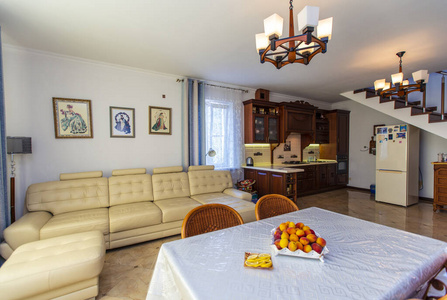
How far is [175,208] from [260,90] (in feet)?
11.8

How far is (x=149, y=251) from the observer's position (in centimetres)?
261

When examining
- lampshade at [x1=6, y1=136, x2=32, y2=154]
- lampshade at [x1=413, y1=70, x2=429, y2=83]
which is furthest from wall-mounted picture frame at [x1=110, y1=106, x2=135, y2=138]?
lampshade at [x1=413, y1=70, x2=429, y2=83]

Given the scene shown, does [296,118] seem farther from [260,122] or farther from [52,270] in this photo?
[52,270]

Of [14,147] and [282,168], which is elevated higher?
[14,147]

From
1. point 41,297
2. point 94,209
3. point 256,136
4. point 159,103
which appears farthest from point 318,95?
point 41,297

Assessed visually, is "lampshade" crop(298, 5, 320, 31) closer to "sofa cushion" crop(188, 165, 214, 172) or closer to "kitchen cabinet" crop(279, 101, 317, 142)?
"sofa cushion" crop(188, 165, 214, 172)

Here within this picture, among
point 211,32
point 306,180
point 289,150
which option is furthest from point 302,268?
point 289,150

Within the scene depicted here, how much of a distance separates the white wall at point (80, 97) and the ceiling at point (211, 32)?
0.79 ft

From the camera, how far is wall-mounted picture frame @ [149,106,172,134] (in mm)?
3857

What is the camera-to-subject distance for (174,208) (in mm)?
2926

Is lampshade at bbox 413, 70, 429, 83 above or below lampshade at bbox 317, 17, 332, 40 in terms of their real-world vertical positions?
above

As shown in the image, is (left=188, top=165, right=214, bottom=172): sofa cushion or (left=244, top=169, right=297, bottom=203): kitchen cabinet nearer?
(left=188, top=165, right=214, bottom=172): sofa cushion

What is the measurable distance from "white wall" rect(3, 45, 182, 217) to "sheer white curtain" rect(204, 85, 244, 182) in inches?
28.3

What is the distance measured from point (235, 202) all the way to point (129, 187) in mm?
1705
